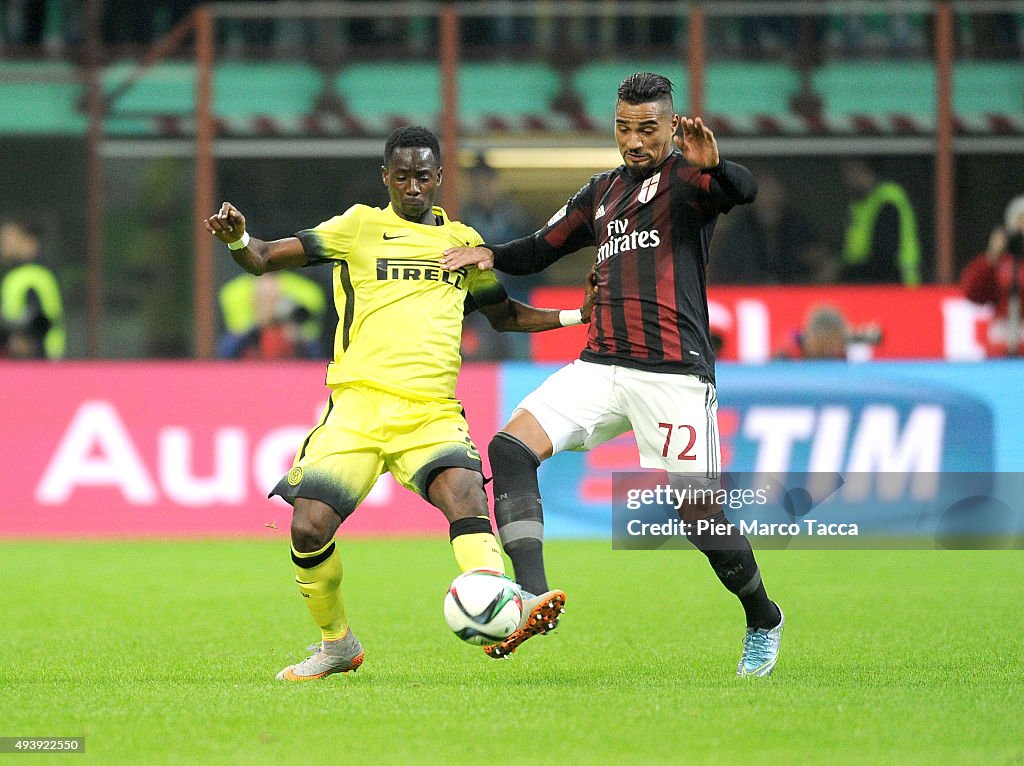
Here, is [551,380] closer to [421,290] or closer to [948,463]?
[421,290]

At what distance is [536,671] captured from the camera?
6.20 meters

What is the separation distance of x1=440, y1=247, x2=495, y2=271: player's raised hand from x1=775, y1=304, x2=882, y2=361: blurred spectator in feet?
20.2

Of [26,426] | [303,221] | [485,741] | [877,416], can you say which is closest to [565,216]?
[485,741]

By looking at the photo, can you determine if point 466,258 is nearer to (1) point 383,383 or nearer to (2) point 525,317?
(2) point 525,317

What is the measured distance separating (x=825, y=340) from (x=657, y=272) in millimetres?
6335

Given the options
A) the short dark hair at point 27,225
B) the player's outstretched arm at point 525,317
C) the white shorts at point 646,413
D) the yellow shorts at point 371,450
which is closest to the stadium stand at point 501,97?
the short dark hair at point 27,225

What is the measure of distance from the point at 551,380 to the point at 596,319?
296 mm

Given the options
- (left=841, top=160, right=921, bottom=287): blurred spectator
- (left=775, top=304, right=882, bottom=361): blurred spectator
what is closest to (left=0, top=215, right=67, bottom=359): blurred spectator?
(left=775, top=304, right=882, bottom=361): blurred spectator

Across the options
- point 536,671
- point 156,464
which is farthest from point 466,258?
point 156,464

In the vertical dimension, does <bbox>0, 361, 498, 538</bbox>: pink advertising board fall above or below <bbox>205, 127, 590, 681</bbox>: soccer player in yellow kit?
below

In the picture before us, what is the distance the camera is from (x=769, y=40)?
582 inches

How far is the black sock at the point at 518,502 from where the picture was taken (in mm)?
5879

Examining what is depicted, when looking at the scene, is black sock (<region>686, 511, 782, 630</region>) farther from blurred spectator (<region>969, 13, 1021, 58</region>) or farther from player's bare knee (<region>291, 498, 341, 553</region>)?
blurred spectator (<region>969, 13, 1021, 58</region>)

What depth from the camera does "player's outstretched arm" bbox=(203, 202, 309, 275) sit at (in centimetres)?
592
